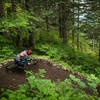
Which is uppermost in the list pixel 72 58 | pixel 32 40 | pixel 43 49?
pixel 32 40

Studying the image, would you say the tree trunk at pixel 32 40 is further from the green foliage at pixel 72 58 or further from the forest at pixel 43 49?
the green foliage at pixel 72 58

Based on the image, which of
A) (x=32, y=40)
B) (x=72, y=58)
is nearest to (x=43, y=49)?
(x=32, y=40)

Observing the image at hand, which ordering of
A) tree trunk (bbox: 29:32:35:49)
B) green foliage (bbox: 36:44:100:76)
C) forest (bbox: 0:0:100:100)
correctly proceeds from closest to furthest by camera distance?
1. forest (bbox: 0:0:100:100)
2. green foliage (bbox: 36:44:100:76)
3. tree trunk (bbox: 29:32:35:49)

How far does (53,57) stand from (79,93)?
7.09 meters

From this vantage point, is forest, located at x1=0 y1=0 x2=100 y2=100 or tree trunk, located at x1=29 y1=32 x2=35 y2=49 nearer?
forest, located at x1=0 y1=0 x2=100 y2=100

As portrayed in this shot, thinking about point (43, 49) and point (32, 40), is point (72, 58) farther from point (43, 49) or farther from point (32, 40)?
point (32, 40)

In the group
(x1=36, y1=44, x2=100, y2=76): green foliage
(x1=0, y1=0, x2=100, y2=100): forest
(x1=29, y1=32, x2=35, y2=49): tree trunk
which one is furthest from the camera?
(x1=29, y1=32, x2=35, y2=49): tree trunk

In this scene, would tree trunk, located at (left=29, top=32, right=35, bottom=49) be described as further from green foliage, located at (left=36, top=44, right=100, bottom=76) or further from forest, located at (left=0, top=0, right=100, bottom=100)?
green foliage, located at (left=36, top=44, right=100, bottom=76)

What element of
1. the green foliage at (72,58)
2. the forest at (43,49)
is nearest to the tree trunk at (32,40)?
the forest at (43,49)

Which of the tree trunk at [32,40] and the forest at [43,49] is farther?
the tree trunk at [32,40]

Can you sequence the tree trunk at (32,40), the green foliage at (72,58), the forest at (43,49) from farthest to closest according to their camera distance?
the tree trunk at (32,40) < the green foliage at (72,58) < the forest at (43,49)

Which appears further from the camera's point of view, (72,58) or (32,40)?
(32,40)

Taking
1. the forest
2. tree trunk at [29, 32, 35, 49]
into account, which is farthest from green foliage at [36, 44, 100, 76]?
tree trunk at [29, 32, 35, 49]

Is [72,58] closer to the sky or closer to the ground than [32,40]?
closer to the ground
